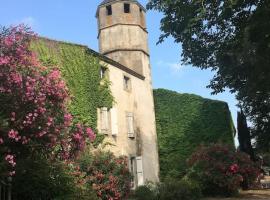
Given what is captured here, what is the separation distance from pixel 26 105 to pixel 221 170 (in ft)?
47.6


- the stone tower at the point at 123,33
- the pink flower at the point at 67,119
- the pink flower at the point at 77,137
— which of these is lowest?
the pink flower at the point at 77,137

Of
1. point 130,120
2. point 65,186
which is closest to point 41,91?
point 65,186

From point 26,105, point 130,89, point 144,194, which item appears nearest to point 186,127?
point 130,89

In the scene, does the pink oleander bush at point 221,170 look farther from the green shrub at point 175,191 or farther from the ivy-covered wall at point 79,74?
the ivy-covered wall at point 79,74

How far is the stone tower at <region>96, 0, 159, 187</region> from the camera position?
24.4m

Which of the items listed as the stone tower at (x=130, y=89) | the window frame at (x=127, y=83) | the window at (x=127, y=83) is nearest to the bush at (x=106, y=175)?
the stone tower at (x=130, y=89)

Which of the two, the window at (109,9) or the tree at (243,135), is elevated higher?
the window at (109,9)

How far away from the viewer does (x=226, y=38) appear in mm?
15125

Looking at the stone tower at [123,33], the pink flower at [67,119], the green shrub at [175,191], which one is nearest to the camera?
the pink flower at [67,119]

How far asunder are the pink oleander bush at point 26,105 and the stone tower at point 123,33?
2004cm

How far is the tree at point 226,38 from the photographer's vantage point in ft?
43.7

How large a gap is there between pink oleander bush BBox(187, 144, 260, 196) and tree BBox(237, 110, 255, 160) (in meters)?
7.18

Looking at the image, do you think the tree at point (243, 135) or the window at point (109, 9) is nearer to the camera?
the tree at point (243, 135)

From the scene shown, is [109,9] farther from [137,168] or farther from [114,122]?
[137,168]
